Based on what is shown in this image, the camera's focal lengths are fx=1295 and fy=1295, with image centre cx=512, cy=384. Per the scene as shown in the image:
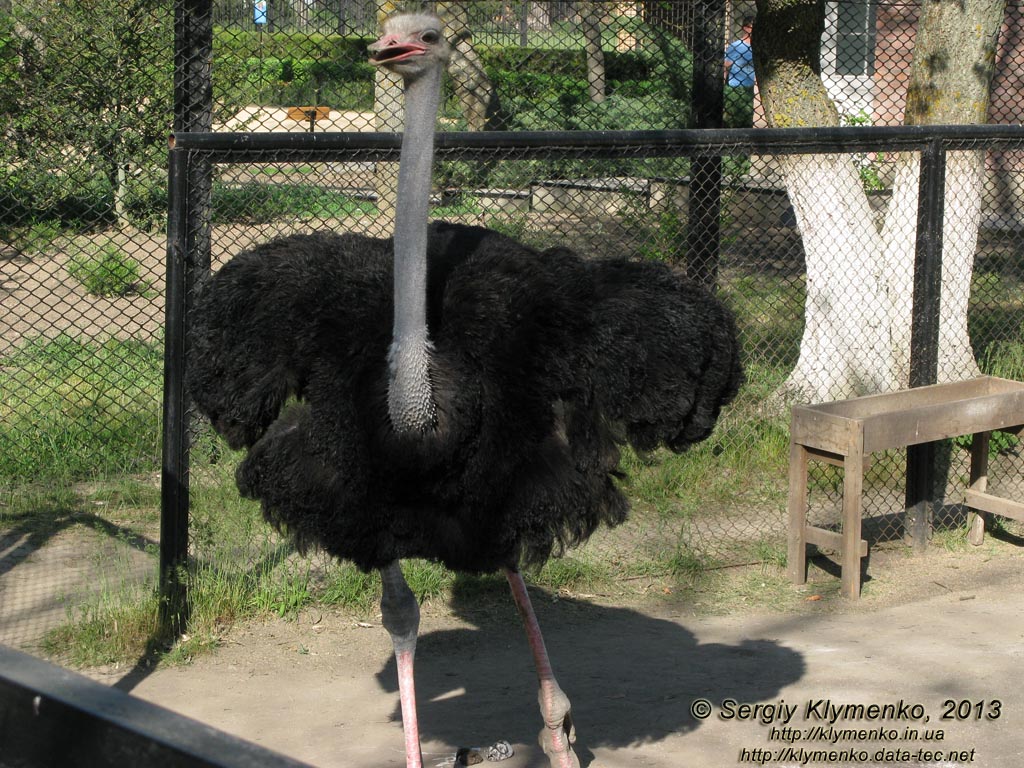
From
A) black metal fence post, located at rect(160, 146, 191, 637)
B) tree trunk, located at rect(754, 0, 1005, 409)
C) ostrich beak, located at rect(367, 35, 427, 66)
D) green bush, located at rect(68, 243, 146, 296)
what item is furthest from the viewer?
green bush, located at rect(68, 243, 146, 296)

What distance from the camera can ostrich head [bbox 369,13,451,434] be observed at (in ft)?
10.6

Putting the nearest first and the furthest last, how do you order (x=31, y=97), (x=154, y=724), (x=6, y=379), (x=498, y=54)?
(x=154, y=724), (x=6, y=379), (x=31, y=97), (x=498, y=54)

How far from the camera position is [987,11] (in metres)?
6.70

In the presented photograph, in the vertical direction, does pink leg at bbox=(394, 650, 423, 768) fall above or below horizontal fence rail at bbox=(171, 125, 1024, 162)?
below

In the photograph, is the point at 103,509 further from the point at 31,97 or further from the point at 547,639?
the point at 31,97

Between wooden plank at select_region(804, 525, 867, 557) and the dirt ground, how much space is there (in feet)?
0.74

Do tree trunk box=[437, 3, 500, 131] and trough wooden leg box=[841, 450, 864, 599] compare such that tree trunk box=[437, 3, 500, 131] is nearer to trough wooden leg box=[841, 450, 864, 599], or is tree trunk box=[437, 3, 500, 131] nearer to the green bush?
the green bush

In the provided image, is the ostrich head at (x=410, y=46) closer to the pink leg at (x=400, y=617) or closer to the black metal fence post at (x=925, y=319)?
the pink leg at (x=400, y=617)

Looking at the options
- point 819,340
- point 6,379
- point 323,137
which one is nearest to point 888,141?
point 819,340

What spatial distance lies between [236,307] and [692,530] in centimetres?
310

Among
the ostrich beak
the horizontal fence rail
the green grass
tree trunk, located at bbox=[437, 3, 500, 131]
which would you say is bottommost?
the green grass

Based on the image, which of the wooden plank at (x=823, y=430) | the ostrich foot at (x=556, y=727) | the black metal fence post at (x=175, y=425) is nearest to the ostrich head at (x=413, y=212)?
the ostrich foot at (x=556, y=727)

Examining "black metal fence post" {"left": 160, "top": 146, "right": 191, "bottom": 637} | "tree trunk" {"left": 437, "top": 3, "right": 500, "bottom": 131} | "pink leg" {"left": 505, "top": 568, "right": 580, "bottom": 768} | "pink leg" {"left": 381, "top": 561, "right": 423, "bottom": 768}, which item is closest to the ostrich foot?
"pink leg" {"left": 505, "top": 568, "right": 580, "bottom": 768}

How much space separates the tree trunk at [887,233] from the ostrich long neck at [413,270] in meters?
3.81
